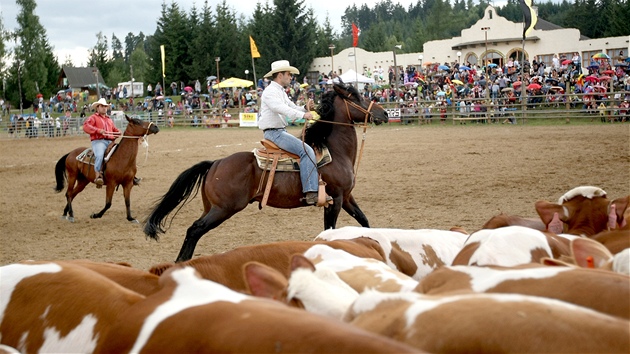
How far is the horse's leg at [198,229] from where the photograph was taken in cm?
804

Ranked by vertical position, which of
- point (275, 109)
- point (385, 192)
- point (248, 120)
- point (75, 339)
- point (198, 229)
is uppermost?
point (275, 109)

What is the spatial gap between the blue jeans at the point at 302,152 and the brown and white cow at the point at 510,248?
5.35 meters

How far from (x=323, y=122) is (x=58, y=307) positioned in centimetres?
708

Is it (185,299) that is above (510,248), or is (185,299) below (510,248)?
above

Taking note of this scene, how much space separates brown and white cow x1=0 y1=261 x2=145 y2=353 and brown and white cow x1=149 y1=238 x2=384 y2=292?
2.59 ft

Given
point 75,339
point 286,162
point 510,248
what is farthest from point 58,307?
point 286,162

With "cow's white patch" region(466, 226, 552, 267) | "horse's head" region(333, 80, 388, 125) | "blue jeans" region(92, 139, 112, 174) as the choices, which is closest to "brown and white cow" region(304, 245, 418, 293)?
"cow's white patch" region(466, 226, 552, 267)

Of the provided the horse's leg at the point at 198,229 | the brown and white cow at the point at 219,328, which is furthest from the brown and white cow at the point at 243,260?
the horse's leg at the point at 198,229

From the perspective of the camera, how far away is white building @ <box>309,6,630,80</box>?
4638 centimetres

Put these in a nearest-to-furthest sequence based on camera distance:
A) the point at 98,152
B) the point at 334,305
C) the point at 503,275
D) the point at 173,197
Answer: the point at 334,305
the point at 503,275
the point at 173,197
the point at 98,152

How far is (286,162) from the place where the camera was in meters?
8.79

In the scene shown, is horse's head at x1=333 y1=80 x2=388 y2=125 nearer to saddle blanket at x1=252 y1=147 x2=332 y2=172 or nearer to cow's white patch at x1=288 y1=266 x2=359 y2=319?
saddle blanket at x1=252 y1=147 x2=332 y2=172

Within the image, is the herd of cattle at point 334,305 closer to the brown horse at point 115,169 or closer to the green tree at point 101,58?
the brown horse at point 115,169

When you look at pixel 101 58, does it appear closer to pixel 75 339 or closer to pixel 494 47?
pixel 494 47
